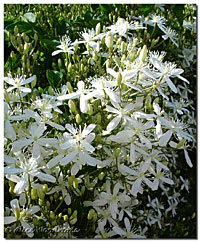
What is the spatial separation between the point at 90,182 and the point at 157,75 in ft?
1.30

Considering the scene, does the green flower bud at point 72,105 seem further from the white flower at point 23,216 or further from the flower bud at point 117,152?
the white flower at point 23,216

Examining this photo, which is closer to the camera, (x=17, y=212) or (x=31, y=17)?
(x=17, y=212)

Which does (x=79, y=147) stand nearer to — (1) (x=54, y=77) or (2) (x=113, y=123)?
(2) (x=113, y=123)

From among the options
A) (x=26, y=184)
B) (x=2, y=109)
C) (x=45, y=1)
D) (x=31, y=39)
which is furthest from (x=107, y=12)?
(x=26, y=184)

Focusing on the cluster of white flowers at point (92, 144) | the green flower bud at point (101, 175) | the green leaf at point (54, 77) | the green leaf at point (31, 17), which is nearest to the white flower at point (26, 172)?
the cluster of white flowers at point (92, 144)

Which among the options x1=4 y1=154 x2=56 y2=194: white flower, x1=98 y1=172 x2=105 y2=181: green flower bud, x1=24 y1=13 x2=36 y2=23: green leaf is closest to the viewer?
x1=4 y1=154 x2=56 y2=194: white flower

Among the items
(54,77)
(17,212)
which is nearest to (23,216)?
(17,212)

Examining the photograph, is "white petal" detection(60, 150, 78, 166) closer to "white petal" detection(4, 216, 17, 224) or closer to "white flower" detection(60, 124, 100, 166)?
"white flower" detection(60, 124, 100, 166)

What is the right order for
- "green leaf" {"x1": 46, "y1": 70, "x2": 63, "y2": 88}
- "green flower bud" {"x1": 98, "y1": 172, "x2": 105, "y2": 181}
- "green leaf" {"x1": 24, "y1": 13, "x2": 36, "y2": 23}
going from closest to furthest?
"green flower bud" {"x1": 98, "y1": 172, "x2": 105, "y2": 181}
"green leaf" {"x1": 46, "y1": 70, "x2": 63, "y2": 88}
"green leaf" {"x1": 24, "y1": 13, "x2": 36, "y2": 23}

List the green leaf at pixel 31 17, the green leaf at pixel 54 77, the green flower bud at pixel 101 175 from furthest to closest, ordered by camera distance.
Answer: the green leaf at pixel 31 17 < the green leaf at pixel 54 77 < the green flower bud at pixel 101 175

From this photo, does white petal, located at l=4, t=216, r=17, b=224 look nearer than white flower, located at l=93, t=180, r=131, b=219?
Yes

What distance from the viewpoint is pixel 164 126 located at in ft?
3.65

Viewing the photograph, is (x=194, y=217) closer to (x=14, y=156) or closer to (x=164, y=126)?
(x=164, y=126)

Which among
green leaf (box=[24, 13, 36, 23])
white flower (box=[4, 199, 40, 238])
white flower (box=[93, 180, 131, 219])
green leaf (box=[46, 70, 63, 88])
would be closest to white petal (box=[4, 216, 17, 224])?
white flower (box=[4, 199, 40, 238])
